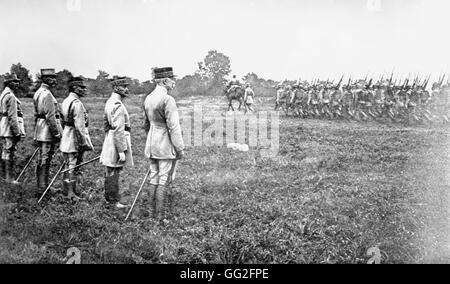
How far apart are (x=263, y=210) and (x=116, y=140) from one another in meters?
2.31

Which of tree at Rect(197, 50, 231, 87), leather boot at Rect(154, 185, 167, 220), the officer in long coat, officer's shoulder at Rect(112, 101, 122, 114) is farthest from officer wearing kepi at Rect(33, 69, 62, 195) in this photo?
tree at Rect(197, 50, 231, 87)

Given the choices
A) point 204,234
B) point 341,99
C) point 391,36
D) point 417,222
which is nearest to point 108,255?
point 204,234

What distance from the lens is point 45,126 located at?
5.87 m

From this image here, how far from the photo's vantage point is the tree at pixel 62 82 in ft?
17.9

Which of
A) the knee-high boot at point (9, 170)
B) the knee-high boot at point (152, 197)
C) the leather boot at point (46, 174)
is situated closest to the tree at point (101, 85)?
the leather boot at point (46, 174)

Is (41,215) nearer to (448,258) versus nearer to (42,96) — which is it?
(42,96)

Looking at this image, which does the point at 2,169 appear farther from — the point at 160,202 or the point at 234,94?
the point at 234,94

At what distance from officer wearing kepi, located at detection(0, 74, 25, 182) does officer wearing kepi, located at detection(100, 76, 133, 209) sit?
5.33 ft

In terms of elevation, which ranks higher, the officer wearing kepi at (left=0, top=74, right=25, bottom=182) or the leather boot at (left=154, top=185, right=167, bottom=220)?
the officer wearing kepi at (left=0, top=74, right=25, bottom=182)

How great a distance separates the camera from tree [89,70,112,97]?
5.50 m

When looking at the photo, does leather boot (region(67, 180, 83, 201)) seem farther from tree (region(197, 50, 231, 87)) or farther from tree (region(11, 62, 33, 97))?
tree (region(197, 50, 231, 87))

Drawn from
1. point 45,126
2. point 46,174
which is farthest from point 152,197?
point 45,126

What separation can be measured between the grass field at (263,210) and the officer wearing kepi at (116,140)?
204 mm

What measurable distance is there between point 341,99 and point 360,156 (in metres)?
6.25
